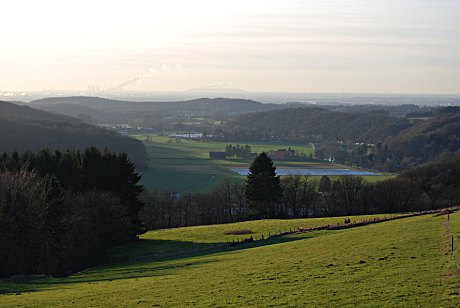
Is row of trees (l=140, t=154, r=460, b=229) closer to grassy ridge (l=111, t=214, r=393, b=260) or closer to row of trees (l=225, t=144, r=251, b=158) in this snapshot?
grassy ridge (l=111, t=214, r=393, b=260)

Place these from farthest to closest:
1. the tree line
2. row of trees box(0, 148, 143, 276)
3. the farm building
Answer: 1. the farm building
2. the tree line
3. row of trees box(0, 148, 143, 276)

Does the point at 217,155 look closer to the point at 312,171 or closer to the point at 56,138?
the point at 312,171

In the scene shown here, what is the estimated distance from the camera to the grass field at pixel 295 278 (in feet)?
62.0

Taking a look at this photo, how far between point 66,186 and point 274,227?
2039cm

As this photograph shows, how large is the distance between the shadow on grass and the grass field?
98mm

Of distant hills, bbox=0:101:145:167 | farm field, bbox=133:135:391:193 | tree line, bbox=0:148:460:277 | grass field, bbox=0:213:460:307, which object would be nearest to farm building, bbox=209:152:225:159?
farm field, bbox=133:135:391:193

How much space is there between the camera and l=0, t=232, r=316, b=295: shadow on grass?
97.7 ft

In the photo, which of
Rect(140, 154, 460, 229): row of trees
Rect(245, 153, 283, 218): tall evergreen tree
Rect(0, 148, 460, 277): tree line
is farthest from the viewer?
Rect(140, 154, 460, 229): row of trees

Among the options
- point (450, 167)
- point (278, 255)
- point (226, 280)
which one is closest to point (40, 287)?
point (226, 280)

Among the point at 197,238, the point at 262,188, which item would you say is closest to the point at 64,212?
the point at 197,238

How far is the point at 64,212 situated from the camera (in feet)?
139

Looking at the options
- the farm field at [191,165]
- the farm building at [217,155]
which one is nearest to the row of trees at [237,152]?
the farm building at [217,155]

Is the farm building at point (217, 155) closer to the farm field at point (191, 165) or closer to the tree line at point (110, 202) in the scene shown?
the farm field at point (191, 165)

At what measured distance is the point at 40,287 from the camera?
Result: 2888cm
